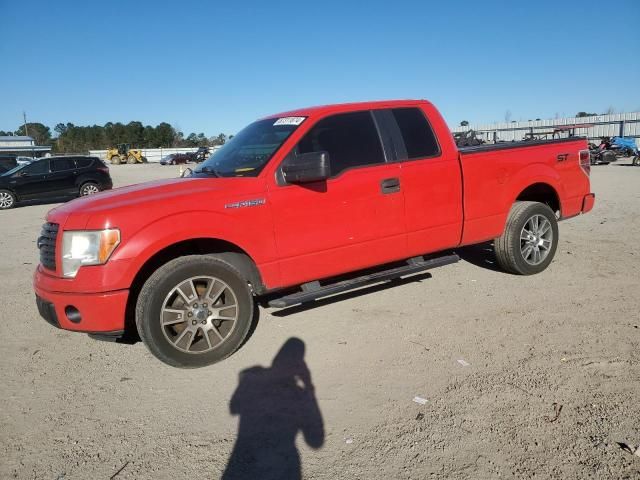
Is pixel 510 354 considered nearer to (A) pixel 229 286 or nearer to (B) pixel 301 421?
(B) pixel 301 421

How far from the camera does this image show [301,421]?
9.71ft

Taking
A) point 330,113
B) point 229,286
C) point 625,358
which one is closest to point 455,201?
point 330,113

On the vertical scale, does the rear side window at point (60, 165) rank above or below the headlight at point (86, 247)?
above

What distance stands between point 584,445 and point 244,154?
11.3 ft

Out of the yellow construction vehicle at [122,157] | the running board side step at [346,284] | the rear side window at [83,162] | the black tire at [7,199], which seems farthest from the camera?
the yellow construction vehicle at [122,157]

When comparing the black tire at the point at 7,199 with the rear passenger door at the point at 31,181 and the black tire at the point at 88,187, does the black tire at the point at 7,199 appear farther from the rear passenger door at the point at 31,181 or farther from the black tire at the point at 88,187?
the black tire at the point at 88,187

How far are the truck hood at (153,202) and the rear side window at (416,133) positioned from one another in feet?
5.40

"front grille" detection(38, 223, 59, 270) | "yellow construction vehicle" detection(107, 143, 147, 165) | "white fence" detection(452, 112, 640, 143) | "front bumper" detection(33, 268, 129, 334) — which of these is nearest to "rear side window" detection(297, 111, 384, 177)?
"front bumper" detection(33, 268, 129, 334)

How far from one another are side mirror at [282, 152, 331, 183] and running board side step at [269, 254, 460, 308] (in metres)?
0.95

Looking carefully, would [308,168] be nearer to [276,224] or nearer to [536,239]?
[276,224]

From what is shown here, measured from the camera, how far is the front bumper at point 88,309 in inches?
136

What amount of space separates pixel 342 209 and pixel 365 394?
1644 millimetres

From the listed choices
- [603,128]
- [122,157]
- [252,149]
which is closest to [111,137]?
[122,157]

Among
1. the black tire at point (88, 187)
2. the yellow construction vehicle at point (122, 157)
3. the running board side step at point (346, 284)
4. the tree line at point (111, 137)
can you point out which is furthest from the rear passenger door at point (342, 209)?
the tree line at point (111, 137)
